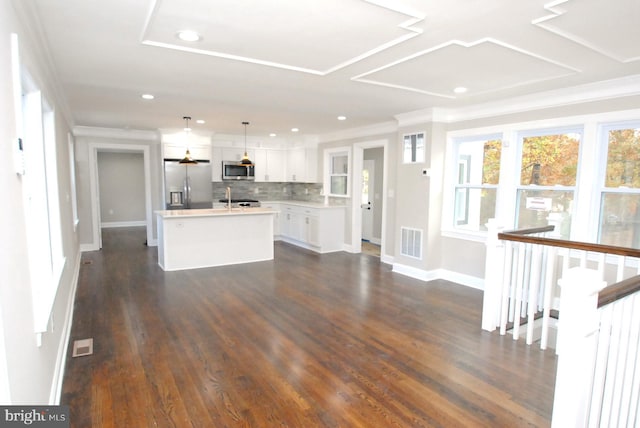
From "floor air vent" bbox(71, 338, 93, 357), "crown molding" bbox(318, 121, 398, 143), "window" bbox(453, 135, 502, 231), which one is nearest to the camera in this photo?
"floor air vent" bbox(71, 338, 93, 357)

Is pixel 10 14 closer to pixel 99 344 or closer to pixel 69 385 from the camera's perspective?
pixel 69 385

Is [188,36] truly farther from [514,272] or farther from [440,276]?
[440,276]

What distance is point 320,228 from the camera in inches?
286

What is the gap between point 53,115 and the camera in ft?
11.3

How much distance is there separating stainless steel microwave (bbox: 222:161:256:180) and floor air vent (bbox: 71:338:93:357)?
5.36 m

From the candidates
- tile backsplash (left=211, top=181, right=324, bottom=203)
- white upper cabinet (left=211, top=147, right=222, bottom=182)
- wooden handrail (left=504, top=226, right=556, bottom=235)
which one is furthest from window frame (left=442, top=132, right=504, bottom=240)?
white upper cabinet (left=211, top=147, right=222, bottom=182)

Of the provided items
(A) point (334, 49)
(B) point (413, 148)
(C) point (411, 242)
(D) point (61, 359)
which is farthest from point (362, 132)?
(D) point (61, 359)

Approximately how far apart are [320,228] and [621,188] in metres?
4.73

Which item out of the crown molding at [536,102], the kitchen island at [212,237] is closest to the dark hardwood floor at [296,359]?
the kitchen island at [212,237]

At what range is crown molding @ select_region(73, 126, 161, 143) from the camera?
7059 mm

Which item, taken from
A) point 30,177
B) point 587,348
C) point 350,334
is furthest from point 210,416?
point 587,348

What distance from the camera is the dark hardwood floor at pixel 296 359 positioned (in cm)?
233

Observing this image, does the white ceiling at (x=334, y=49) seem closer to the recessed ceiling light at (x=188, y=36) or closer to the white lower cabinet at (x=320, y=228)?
the recessed ceiling light at (x=188, y=36)

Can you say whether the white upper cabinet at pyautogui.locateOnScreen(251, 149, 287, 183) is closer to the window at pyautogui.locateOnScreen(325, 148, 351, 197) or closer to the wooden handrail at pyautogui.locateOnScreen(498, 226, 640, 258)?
the window at pyautogui.locateOnScreen(325, 148, 351, 197)
